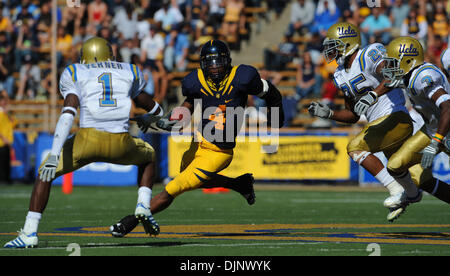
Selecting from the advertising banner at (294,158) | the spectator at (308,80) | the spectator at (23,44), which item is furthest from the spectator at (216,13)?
the advertising banner at (294,158)

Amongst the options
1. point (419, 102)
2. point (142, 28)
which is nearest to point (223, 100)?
point (419, 102)

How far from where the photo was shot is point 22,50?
74.4 feet

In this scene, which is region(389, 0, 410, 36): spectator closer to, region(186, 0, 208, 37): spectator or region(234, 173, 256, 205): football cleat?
region(186, 0, 208, 37): spectator

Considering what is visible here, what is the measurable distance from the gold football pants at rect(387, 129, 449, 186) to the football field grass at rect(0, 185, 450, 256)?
2.04 feet

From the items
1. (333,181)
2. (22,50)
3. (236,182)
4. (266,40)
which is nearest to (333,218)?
(236,182)

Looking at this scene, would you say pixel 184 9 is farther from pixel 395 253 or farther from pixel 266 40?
pixel 395 253

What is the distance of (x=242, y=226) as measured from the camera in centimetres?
961

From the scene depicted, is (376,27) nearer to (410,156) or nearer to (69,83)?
(410,156)

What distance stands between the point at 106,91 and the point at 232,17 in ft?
48.7

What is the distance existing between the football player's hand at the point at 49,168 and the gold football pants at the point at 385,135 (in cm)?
331
